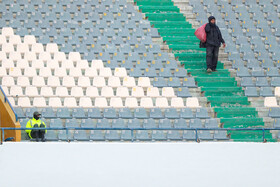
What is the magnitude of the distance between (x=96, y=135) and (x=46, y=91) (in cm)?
232

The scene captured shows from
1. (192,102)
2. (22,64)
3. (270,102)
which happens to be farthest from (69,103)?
(270,102)

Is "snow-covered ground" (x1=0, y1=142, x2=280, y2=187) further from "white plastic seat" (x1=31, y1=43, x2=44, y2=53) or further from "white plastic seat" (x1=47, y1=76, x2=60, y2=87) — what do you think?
"white plastic seat" (x1=31, y1=43, x2=44, y2=53)

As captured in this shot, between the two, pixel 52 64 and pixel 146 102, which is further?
pixel 52 64

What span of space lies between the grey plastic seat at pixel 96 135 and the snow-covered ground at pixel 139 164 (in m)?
1.03

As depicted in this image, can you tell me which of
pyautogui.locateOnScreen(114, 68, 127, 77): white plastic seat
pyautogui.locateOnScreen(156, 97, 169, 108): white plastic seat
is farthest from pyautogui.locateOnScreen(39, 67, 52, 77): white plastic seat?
pyautogui.locateOnScreen(156, 97, 169, 108): white plastic seat

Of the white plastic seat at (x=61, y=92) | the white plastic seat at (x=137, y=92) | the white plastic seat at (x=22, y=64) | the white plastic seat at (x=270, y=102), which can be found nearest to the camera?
the white plastic seat at (x=61, y=92)

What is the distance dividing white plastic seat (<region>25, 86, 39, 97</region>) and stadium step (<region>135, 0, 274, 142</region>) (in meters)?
3.27

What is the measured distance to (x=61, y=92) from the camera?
1322 cm

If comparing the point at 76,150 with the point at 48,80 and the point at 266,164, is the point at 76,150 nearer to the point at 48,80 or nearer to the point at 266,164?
the point at 266,164

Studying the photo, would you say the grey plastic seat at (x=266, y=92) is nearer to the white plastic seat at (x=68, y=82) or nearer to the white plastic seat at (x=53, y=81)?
the white plastic seat at (x=68, y=82)

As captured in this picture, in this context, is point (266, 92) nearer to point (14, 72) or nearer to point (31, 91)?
point (31, 91)

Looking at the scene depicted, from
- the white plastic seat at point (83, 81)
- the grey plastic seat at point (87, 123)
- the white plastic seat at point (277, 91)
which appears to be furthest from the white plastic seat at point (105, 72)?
the white plastic seat at point (277, 91)

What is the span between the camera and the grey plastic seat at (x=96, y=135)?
36.6 feet

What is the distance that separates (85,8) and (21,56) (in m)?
2.26
